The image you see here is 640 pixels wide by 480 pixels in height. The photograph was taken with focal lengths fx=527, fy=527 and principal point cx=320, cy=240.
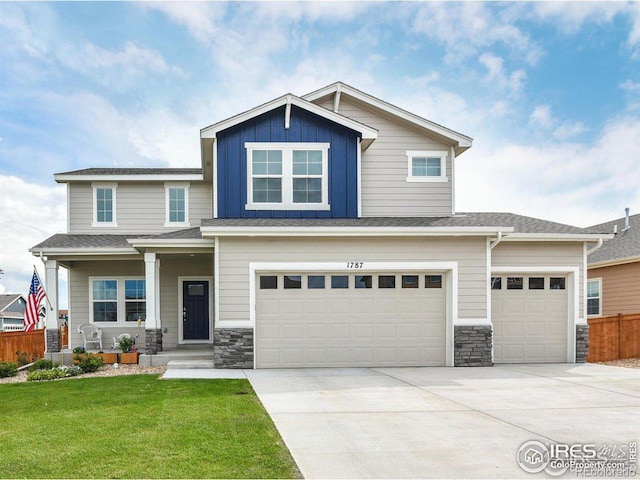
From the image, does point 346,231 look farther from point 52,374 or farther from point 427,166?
point 52,374

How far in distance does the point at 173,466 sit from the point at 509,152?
15.3 meters

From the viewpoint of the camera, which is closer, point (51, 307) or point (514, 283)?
point (514, 283)

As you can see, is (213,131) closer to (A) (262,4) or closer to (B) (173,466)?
(A) (262,4)

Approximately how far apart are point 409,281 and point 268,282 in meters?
3.40

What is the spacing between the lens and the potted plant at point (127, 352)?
13.7 m

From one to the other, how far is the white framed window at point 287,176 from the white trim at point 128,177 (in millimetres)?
3734

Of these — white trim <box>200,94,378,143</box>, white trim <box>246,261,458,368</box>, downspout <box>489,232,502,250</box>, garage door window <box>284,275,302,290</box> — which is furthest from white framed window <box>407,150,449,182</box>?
garage door window <box>284,275,302,290</box>

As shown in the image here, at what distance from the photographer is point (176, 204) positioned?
17094 millimetres

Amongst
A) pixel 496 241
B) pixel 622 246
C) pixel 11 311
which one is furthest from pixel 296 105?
pixel 11 311

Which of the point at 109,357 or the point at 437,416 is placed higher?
the point at 437,416

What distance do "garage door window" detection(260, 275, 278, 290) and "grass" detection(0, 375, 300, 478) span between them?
11.2ft

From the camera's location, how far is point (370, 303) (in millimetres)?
12648

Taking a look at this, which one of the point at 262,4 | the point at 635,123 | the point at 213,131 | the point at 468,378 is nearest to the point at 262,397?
the point at 468,378

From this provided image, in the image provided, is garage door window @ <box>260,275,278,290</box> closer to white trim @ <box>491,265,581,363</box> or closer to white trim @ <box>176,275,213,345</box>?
white trim @ <box>176,275,213,345</box>
